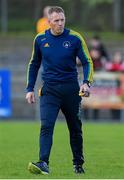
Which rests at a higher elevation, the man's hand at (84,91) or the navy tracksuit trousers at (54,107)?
the man's hand at (84,91)

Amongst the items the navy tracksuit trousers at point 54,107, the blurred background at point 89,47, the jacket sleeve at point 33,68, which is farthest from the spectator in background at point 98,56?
the navy tracksuit trousers at point 54,107

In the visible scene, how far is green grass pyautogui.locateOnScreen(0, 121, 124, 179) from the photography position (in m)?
11.0

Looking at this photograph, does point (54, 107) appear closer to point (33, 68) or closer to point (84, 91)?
point (84, 91)

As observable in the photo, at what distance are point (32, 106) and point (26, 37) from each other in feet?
20.1

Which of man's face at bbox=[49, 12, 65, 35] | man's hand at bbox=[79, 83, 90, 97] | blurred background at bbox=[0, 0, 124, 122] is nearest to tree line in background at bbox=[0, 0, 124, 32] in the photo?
blurred background at bbox=[0, 0, 124, 122]

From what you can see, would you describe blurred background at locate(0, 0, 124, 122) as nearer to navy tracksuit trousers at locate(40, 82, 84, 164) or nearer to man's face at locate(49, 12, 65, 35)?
navy tracksuit trousers at locate(40, 82, 84, 164)

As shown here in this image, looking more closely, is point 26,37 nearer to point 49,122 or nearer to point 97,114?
point 97,114

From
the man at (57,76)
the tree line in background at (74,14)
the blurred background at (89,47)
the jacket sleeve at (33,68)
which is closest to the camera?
the man at (57,76)

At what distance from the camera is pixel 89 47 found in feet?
81.7

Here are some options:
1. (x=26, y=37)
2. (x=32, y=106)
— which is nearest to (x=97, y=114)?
(x=32, y=106)

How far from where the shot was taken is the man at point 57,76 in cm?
1062

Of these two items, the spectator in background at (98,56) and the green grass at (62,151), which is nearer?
the green grass at (62,151)


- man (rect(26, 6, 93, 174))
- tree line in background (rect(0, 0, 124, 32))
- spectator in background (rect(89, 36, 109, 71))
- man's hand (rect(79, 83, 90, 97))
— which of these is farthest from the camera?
tree line in background (rect(0, 0, 124, 32))

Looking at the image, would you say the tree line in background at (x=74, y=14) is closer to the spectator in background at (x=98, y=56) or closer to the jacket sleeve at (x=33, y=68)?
the spectator in background at (x=98, y=56)
